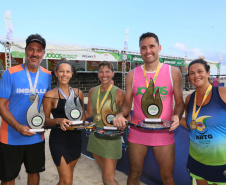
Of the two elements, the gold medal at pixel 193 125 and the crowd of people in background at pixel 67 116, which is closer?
the gold medal at pixel 193 125

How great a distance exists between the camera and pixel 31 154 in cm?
226

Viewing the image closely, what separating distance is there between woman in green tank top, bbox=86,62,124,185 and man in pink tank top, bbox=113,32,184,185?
0.19 metres

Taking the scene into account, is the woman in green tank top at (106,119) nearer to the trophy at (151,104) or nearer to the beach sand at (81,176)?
the trophy at (151,104)

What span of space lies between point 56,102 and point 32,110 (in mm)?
264

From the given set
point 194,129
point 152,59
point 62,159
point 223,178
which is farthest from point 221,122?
point 62,159

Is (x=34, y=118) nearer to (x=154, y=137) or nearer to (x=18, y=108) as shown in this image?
(x=18, y=108)

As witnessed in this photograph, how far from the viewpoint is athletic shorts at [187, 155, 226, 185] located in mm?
1775

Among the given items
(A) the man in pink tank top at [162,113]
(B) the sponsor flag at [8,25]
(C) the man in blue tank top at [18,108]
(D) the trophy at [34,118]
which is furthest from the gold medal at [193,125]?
(B) the sponsor flag at [8,25]

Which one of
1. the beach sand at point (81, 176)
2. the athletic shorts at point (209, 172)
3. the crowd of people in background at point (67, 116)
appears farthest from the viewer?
the beach sand at point (81, 176)

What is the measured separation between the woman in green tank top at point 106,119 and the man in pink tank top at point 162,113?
19cm

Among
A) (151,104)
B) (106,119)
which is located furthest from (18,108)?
(151,104)

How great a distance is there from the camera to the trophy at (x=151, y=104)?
207cm

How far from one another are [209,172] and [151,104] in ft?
2.73

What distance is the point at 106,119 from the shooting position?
94.0 inches
